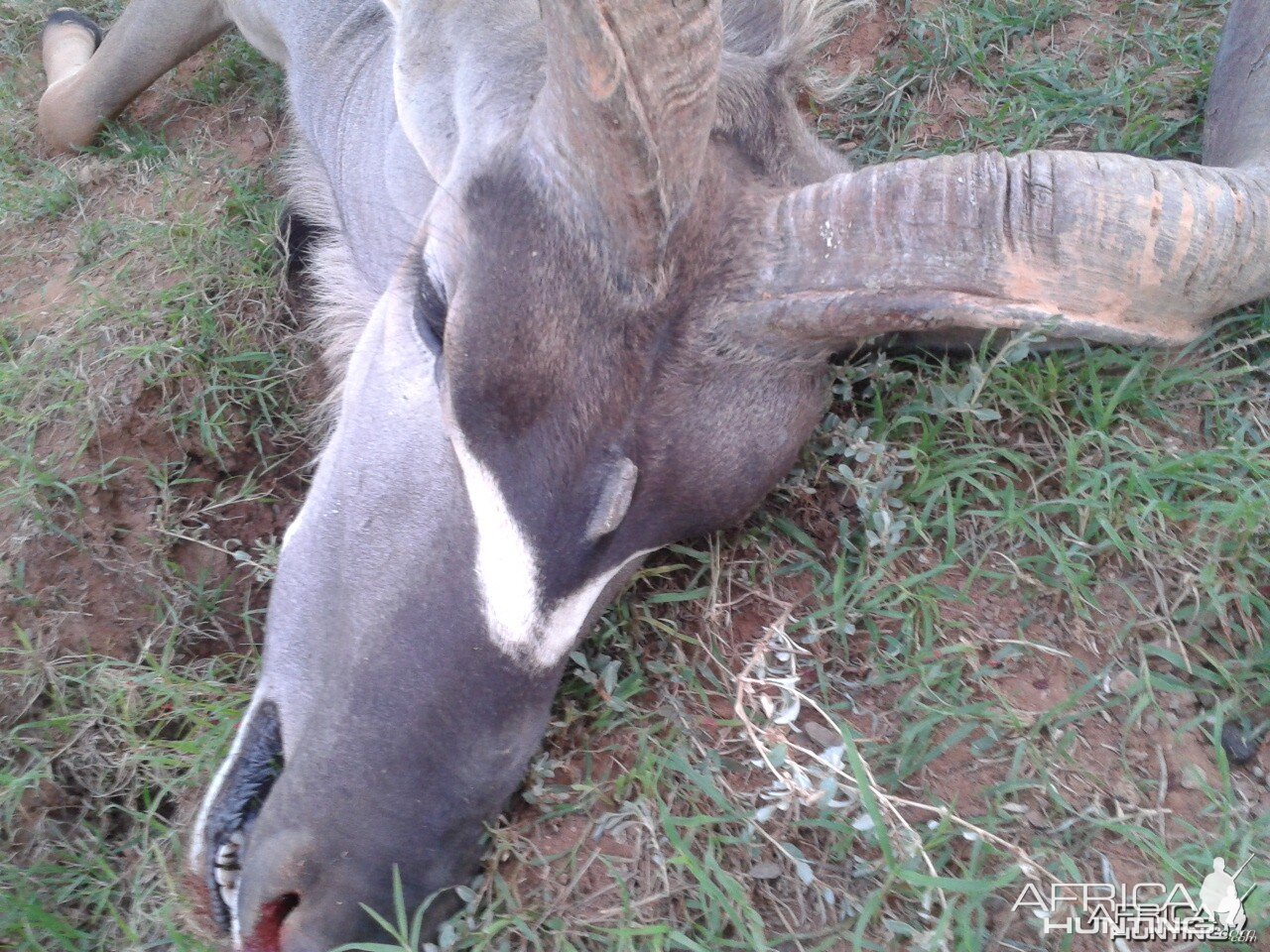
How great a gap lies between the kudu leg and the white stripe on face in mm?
3523

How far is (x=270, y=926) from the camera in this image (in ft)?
6.75

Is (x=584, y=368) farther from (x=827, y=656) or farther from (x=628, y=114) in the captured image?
(x=827, y=656)

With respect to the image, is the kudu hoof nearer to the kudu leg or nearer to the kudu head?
the kudu leg

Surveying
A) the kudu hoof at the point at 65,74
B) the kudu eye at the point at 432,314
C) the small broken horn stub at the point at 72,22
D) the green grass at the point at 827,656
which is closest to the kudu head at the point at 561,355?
the kudu eye at the point at 432,314

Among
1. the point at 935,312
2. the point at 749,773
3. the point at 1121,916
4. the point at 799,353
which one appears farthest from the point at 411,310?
the point at 1121,916

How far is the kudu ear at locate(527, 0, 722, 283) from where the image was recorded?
1847 mm

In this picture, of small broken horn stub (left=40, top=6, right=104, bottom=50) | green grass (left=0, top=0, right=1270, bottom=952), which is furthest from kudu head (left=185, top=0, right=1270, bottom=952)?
small broken horn stub (left=40, top=6, right=104, bottom=50)

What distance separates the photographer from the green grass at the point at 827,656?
224 centimetres

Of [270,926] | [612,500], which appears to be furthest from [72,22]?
[270,926]

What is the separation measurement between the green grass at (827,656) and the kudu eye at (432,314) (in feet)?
2.73

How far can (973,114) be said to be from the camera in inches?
148

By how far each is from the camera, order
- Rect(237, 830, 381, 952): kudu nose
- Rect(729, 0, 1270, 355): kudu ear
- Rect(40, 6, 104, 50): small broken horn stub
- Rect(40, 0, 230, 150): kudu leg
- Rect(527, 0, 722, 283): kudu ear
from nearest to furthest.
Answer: Rect(527, 0, 722, 283): kudu ear
Rect(237, 830, 381, 952): kudu nose
Rect(729, 0, 1270, 355): kudu ear
Rect(40, 0, 230, 150): kudu leg
Rect(40, 6, 104, 50): small broken horn stub

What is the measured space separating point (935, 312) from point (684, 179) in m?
0.63

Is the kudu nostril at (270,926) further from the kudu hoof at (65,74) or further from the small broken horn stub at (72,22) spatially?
the small broken horn stub at (72,22)
